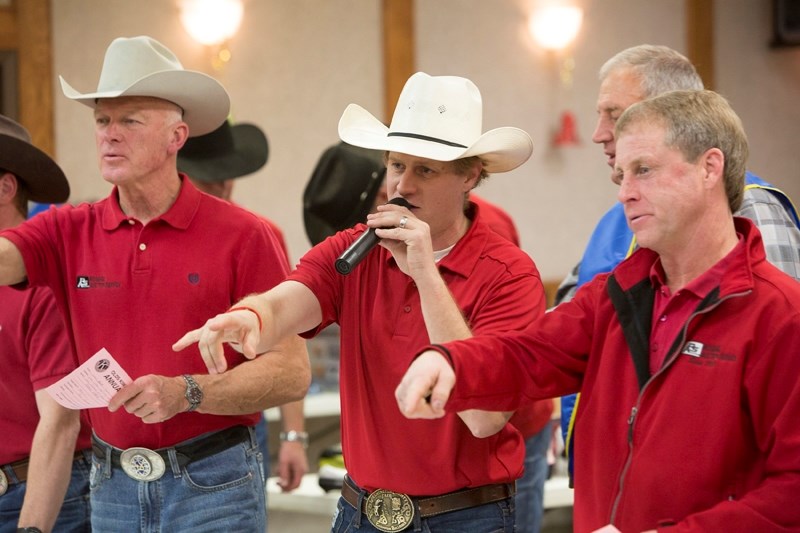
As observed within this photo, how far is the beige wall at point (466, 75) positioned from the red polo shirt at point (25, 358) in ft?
12.9

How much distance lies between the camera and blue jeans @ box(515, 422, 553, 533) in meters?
3.69

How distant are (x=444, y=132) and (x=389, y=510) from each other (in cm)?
86

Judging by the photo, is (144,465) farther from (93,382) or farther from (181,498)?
(93,382)

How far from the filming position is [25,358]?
2.99 metres

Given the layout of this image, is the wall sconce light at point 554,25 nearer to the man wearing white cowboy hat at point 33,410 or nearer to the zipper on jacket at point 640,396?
the man wearing white cowboy hat at point 33,410

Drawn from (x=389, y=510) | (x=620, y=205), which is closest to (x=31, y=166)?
(x=389, y=510)

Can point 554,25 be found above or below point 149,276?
above

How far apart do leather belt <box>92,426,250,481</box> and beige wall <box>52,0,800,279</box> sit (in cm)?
440

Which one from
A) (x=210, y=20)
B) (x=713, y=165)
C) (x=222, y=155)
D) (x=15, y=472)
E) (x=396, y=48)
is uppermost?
(x=210, y=20)

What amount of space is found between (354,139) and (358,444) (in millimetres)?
730

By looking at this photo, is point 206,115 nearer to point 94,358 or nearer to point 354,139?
point 354,139

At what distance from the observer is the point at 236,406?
103 inches

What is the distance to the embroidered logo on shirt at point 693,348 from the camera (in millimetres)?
1778

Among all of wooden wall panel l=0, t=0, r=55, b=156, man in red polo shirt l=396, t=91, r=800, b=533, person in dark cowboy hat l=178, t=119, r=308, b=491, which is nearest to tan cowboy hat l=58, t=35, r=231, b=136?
person in dark cowboy hat l=178, t=119, r=308, b=491
